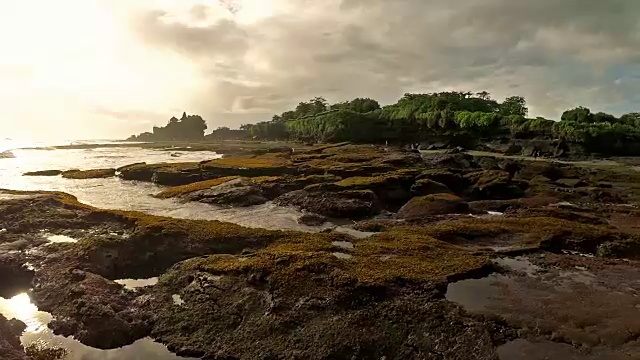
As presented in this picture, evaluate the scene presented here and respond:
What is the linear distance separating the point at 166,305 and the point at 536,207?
29002 mm

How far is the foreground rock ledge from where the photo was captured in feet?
49.4

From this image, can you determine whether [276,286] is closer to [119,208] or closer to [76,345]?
[76,345]

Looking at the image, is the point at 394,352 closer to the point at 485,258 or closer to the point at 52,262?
the point at 485,258

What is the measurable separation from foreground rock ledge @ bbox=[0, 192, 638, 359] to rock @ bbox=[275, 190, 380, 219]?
26.6 ft

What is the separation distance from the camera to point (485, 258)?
2234 cm

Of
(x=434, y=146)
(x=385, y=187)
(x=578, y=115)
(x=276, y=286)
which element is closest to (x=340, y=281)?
(x=276, y=286)

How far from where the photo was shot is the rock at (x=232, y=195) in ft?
131

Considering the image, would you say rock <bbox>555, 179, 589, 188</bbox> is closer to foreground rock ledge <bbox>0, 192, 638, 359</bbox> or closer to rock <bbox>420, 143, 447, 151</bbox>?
foreground rock ledge <bbox>0, 192, 638, 359</bbox>

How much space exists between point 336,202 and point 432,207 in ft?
22.9

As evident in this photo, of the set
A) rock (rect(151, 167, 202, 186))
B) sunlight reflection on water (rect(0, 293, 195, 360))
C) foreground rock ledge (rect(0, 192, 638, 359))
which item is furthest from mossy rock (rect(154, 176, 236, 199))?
sunlight reflection on water (rect(0, 293, 195, 360))

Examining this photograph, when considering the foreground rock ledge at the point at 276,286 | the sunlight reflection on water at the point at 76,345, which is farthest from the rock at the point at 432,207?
the sunlight reflection on water at the point at 76,345

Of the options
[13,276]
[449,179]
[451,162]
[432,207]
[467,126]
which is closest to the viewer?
[13,276]

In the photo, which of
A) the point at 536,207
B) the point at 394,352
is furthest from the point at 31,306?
the point at 536,207

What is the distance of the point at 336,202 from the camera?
3694cm
